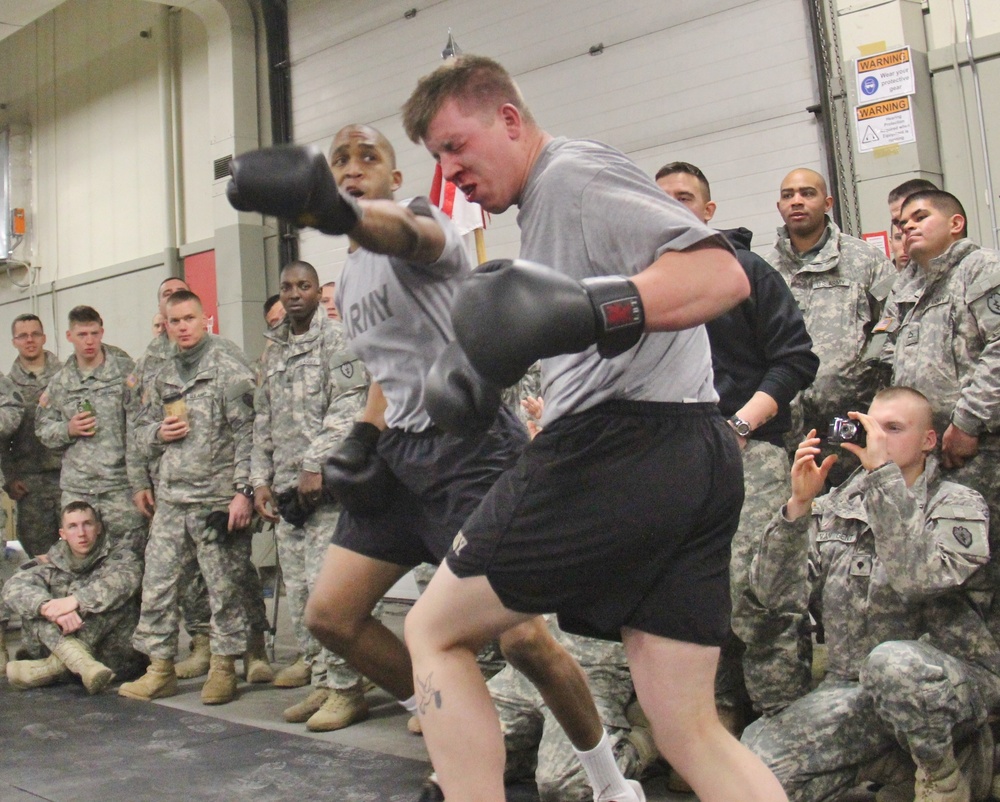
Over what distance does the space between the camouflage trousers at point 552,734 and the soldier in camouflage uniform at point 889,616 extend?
1.33 feet

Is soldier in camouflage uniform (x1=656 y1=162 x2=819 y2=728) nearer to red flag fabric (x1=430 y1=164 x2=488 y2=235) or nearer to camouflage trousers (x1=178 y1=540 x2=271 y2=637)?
red flag fabric (x1=430 y1=164 x2=488 y2=235)

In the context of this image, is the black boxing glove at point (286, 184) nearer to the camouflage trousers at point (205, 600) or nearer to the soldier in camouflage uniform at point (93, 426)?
the camouflage trousers at point (205, 600)

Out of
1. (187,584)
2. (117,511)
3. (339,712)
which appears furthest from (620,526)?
(117,511)

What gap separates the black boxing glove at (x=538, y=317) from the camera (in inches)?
67.3

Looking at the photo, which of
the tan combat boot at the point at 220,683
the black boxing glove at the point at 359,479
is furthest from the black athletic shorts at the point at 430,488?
the tan combat boot at the point at 220,683

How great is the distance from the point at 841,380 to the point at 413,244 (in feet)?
7.19

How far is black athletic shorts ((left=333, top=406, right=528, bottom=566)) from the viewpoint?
2.71 m

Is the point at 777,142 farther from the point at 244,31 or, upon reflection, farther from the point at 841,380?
the point at 244,31

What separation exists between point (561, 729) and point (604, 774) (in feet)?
1.92

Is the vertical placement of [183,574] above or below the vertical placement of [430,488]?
below

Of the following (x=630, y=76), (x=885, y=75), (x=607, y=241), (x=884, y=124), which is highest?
(x=630, y=76)

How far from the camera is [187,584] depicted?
5277mm

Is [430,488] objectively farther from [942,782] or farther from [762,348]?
[942,782]

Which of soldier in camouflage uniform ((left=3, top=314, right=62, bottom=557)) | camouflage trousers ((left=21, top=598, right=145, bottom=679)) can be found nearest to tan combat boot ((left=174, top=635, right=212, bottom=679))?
camouflage trousers ((left=21, top=598, right=145, bottom=679))
